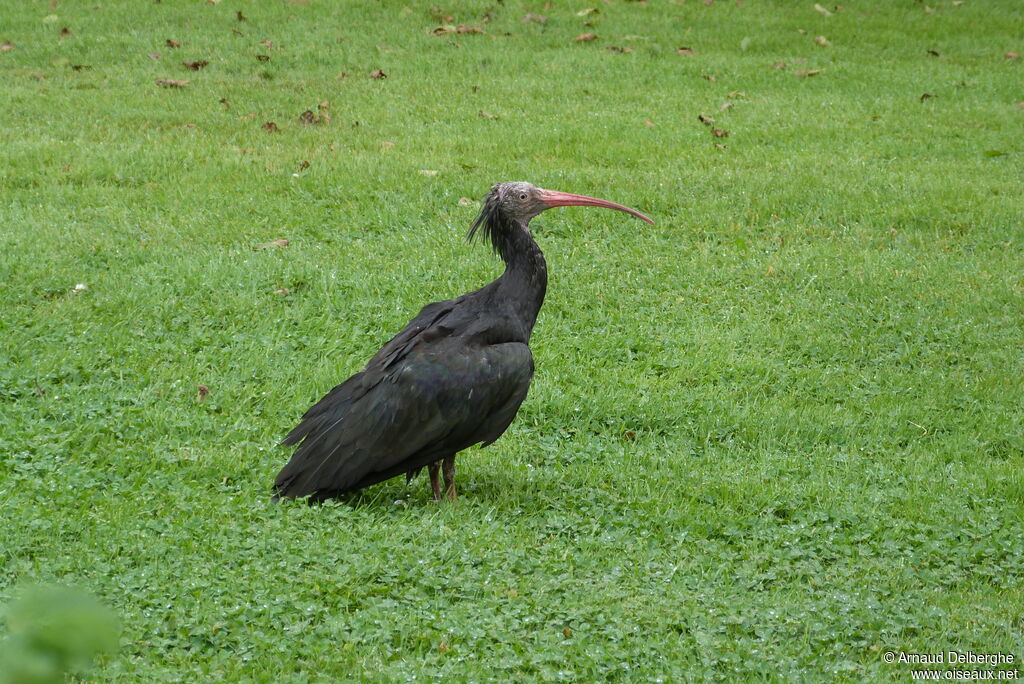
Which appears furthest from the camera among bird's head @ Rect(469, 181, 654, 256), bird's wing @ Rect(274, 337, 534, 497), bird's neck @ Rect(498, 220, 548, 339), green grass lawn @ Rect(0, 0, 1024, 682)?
bird's head @ Rect(469, 181, 654, 256)

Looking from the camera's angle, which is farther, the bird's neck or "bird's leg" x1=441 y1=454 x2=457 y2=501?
the bird's neck

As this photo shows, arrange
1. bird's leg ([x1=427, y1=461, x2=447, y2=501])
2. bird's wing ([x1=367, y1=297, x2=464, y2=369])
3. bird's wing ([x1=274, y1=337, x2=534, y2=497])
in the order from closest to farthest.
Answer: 1. bird's wing ([x1=274, y1=337, x2=534, y2=497])
2. bird's wing ([x1=367, y1=297, x2=464, y2=369])
3. bird's leg ([x1=427, y1=461, x2=447, y2=501])

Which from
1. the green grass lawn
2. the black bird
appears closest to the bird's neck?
the black bird

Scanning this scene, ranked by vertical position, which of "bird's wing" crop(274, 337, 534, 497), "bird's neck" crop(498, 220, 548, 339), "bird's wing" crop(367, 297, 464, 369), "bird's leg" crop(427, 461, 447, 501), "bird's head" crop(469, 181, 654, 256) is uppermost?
"bird's head" crop(469, 181, 654, 256)

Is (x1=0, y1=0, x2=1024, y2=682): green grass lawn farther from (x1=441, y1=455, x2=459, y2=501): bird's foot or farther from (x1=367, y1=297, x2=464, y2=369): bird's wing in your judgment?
(x1=367, y1=297, x2=464, y2=369): bird's wing

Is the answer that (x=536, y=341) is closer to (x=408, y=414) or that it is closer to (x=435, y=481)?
(x=435, y=481)

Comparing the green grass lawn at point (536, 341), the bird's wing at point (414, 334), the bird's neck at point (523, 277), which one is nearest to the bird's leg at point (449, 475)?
the green grass lawn at point (536, 341)

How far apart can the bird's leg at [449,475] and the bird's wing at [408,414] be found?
17cm

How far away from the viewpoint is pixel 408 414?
5.64 m

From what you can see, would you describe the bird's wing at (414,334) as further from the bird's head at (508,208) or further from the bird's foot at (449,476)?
the bird's foot at (449,476)

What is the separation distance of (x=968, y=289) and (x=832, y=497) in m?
3.62

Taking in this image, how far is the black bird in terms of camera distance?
18.3ft

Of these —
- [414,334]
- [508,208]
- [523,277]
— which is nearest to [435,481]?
[414,334]

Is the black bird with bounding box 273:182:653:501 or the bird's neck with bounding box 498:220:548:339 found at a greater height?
the bird's neck with bounding box 498:220:548:339
